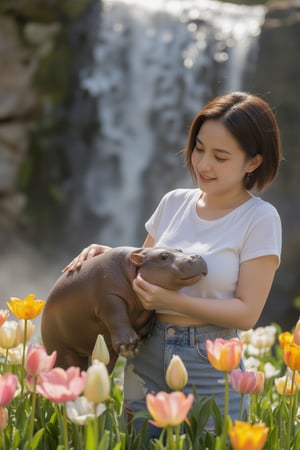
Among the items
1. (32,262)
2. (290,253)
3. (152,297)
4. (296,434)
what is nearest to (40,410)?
(152,297)

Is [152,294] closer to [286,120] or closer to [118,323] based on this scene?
[118,323]

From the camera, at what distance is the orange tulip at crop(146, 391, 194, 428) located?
150cm

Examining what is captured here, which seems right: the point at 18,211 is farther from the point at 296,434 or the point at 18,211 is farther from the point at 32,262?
the point at 296,434

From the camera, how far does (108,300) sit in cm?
212

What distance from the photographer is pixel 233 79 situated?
7883 millimetres

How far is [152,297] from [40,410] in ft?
1.27

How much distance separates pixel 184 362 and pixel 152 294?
207 millimetres

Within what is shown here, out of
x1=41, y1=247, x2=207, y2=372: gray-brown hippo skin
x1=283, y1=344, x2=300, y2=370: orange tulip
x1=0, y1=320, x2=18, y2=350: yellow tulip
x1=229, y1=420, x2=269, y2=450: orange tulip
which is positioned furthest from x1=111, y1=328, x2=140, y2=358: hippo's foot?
x1=229, y1=420, x2=269, y2=450: orange tulip

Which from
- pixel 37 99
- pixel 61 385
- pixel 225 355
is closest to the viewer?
pixel 61 385

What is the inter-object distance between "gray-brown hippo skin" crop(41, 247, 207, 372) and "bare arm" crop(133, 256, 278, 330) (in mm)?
→ 35

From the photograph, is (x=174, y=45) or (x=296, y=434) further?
(x=174, y=45)

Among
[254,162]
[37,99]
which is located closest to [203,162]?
[254,162]

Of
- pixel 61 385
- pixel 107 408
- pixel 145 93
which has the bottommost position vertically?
pixel 107 408

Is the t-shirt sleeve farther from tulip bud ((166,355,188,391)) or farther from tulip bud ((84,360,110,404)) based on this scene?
tulip bud ((84,360,110,404))
